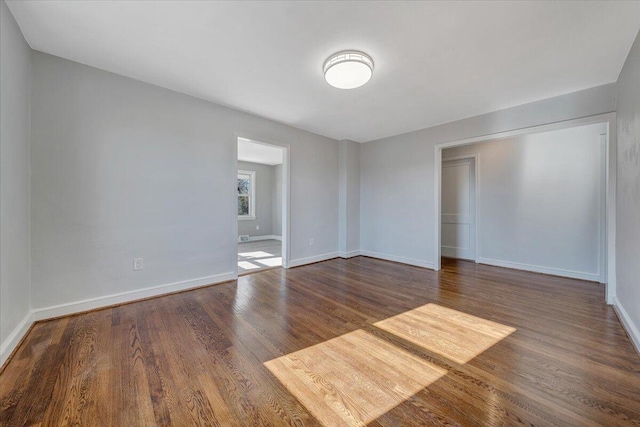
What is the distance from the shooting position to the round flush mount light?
2.14m

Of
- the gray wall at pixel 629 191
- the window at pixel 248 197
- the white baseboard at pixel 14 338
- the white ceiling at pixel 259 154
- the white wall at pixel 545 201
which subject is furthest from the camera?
the window at pixel 248 197

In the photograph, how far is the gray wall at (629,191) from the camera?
189 centimetres

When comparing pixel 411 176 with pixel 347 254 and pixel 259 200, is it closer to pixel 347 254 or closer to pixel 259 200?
pixel 347 254

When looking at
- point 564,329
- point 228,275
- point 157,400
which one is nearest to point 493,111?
point 564,329

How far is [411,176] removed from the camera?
444 centimetres

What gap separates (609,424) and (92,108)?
4.36 metres

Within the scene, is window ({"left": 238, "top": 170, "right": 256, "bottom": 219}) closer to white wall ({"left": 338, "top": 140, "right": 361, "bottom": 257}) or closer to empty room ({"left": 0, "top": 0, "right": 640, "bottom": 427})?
white wall ({"left": 338, "top": 140, "right": 361, "bottom": 257})

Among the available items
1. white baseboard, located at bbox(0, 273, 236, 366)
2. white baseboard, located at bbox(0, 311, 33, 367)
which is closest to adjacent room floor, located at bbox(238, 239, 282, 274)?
white baseboard, located at bbox(0, 273, 236, 366)

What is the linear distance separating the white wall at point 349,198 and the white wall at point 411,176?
16 centimetres

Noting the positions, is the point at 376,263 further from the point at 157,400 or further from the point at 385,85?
the point at 157,400

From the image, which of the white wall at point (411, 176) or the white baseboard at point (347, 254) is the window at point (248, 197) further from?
the white wall at point (411, 176)

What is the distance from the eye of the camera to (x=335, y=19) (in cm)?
178

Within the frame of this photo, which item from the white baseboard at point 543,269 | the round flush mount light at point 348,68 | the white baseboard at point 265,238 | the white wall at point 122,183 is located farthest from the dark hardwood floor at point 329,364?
the white baseboard at point 265,238

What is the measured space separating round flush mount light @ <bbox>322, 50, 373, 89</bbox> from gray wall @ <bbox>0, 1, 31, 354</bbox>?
7.51 ft
